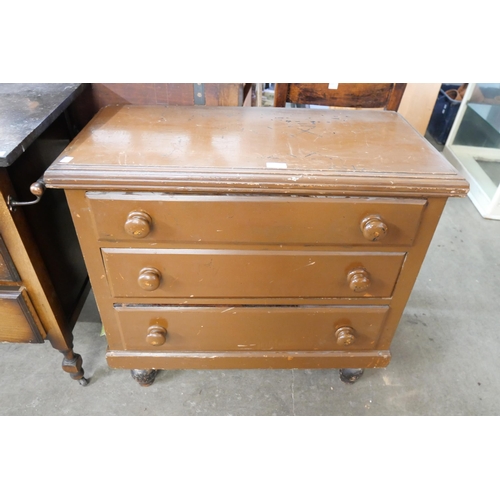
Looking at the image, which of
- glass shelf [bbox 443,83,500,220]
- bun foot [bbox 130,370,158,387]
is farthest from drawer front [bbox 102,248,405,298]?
glass shelf [bbox 443,83,500,220]

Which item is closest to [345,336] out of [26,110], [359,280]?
[359,280]

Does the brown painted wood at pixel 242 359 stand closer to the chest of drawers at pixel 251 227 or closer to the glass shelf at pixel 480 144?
the chest of drawers at pixel 251 227

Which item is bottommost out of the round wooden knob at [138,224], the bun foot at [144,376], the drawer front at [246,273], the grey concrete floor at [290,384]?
the grey concrete floor at [290,384]

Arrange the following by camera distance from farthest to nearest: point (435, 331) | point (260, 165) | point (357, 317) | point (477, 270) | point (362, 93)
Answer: point (477, 270)
point (435, 331)
point (362, 93)
point (357, 317)
point (260, 165)

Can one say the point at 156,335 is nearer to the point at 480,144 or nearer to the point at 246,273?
the point at 246,273

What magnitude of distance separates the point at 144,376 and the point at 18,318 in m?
0.43

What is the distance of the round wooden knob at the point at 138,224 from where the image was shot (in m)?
0.83

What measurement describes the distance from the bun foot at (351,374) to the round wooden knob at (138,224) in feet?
2.74

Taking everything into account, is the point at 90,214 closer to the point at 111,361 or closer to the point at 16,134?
the point at 16,134

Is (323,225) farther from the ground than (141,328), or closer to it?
farther from the ground

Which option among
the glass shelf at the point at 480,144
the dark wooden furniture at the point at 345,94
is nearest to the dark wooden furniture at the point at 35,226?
the dark wooden furniture at the point at 345,94

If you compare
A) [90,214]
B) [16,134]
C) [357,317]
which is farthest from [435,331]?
[16,134]

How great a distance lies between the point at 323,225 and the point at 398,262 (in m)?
0.24

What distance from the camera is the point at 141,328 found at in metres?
1.08
